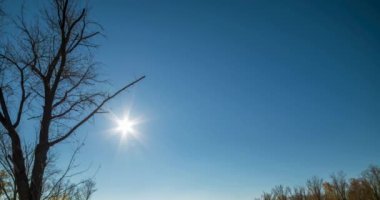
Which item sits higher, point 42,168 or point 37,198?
point 42,168

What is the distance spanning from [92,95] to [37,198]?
7.21ft

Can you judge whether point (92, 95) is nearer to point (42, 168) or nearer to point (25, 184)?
point (42, 168)

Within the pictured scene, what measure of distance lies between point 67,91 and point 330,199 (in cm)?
7988

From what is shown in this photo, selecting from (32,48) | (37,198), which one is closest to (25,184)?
(37,198)

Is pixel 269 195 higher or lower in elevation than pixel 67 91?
higher

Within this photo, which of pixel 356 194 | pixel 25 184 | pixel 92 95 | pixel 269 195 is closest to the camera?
pixel 25 184

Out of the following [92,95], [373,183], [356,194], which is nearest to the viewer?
[92,95]

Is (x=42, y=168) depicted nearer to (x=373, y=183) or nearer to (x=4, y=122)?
(x=4, y=122)

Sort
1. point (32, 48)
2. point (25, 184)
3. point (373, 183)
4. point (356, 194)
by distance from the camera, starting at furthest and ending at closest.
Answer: point (356, 194)
point (373, 183)
point (32, 48)
point (25, 184)

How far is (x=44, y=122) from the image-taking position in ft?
9.47

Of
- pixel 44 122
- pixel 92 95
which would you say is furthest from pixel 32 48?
pixel 44 122

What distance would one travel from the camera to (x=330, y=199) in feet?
219

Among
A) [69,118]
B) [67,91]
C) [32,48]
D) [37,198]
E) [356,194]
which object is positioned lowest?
[37,198]

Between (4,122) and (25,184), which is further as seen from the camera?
(4,122)
